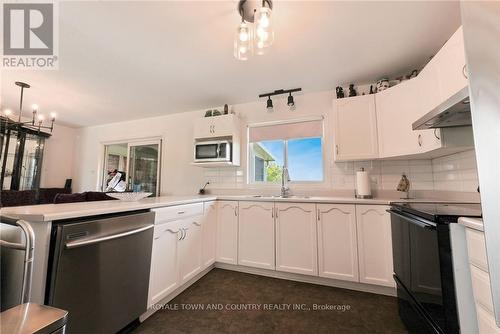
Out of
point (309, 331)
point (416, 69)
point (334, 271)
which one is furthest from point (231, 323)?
point (416, 69)

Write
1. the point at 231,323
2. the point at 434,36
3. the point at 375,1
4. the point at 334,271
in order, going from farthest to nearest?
the point at 334,271 → the point at 434,36 → the point at 231,323 → the point at 375,1

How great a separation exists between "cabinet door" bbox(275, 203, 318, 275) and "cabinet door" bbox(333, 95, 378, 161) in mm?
805

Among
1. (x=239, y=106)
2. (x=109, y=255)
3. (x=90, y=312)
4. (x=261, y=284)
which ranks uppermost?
(x=239, y=106)

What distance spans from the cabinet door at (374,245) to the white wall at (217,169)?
0.58m

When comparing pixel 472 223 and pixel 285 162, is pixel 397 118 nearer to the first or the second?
pixel 285 162

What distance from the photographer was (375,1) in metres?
1.41

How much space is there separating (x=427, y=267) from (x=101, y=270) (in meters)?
1.87

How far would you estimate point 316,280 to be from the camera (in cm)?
216

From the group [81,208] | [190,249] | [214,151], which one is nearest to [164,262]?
[190,249]

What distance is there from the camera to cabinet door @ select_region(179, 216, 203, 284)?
74.7 inches

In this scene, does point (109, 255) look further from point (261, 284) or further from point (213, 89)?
point (213, 89)

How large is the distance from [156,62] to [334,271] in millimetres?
2840

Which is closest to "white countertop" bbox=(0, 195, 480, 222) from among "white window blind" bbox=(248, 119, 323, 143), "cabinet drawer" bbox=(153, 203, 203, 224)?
"cabinet drawer" bbox=(153, 203, 203, 224)

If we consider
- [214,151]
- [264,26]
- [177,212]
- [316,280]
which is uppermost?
[264,26]
